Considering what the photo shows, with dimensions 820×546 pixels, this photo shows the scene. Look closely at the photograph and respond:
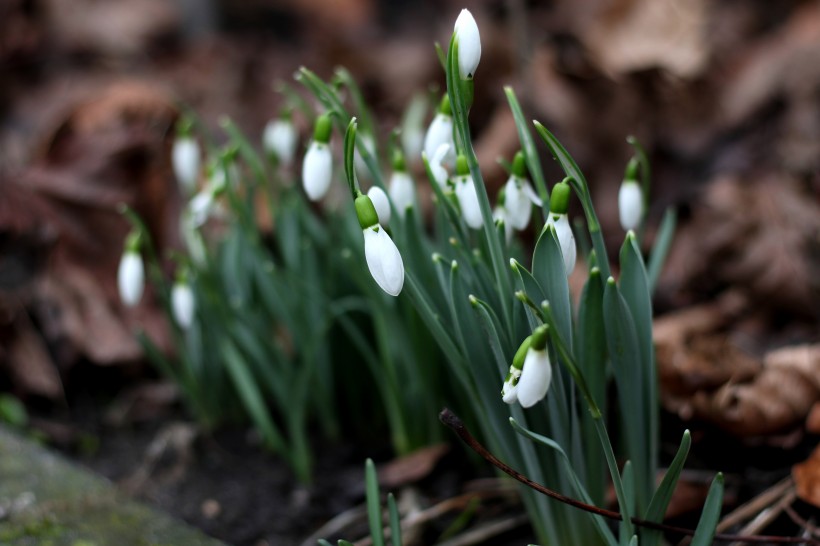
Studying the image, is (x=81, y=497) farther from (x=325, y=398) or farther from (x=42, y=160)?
(x=42, y=160)

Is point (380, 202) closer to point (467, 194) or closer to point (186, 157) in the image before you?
point (467, 194)

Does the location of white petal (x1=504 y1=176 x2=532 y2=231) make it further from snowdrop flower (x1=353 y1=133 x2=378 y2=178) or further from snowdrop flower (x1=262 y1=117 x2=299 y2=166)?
snowdrop flower (x1=262 y1=117 x2=299 y2=166)

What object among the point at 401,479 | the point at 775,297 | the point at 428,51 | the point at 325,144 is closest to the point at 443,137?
the point at 325,144

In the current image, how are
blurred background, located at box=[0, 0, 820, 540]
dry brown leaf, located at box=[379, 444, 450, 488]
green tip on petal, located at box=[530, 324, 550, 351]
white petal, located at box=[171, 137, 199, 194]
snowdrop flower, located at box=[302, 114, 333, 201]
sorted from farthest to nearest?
blurred background, located at box=[0, 0, 820, 540] < white petal, located at box=[171, 137, 199, 194] < dry brown leaf, located at box=[379, 444, 450, 488] < snowdrop flower, located at box=[302, 114, 333, 201] < green tip on petal, located at box=[530, 324, 550, 351]

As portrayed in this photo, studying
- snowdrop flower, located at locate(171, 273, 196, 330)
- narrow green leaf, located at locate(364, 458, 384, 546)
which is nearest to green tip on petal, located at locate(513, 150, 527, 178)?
narrow green leaf, located at locate(364, 458, 384, 546)

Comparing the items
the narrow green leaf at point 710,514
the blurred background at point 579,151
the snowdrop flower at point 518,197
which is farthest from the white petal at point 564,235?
the blurred background at point 579,151

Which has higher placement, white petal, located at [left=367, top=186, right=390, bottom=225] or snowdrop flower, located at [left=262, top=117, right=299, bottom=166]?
white petal, located at [left=367, top=186, right=390, bottom=225]
